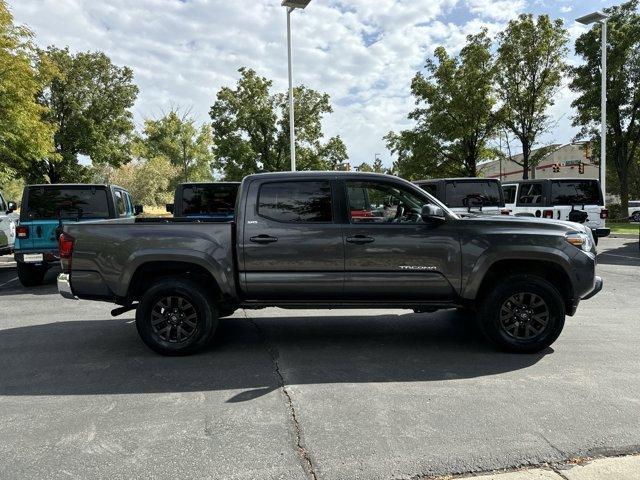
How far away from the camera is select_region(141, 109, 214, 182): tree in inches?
1732

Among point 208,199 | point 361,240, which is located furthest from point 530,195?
point 361,240

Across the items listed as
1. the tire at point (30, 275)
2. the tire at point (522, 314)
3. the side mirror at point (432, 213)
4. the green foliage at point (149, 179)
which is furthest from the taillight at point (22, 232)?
the green foliage at point (149, 179)

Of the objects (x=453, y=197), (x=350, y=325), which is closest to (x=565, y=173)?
(x=453, y=197)

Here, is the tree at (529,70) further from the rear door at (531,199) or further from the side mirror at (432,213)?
the side mirror at (432,213)

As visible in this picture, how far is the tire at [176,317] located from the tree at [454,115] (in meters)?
23.2

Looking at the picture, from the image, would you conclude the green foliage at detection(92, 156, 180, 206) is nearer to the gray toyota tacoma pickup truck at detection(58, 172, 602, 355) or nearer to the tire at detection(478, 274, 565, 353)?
the gray toyota tacoma pickup truck at detection(58, 172, 602, 355)

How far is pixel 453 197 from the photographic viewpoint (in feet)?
43.5

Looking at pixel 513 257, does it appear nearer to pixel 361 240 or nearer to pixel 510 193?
pixel 361 240

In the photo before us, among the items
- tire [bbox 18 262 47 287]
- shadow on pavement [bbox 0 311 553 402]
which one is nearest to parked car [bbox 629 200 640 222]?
shadow on pavement [bbox 0 311 553 402]

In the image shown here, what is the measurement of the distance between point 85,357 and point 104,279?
858 mm

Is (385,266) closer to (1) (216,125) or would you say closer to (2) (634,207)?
(1) (216,125)

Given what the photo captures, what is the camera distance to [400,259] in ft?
16.3

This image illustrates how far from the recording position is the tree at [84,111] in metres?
23.5

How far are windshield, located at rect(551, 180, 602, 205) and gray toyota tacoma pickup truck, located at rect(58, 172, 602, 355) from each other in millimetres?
9645
